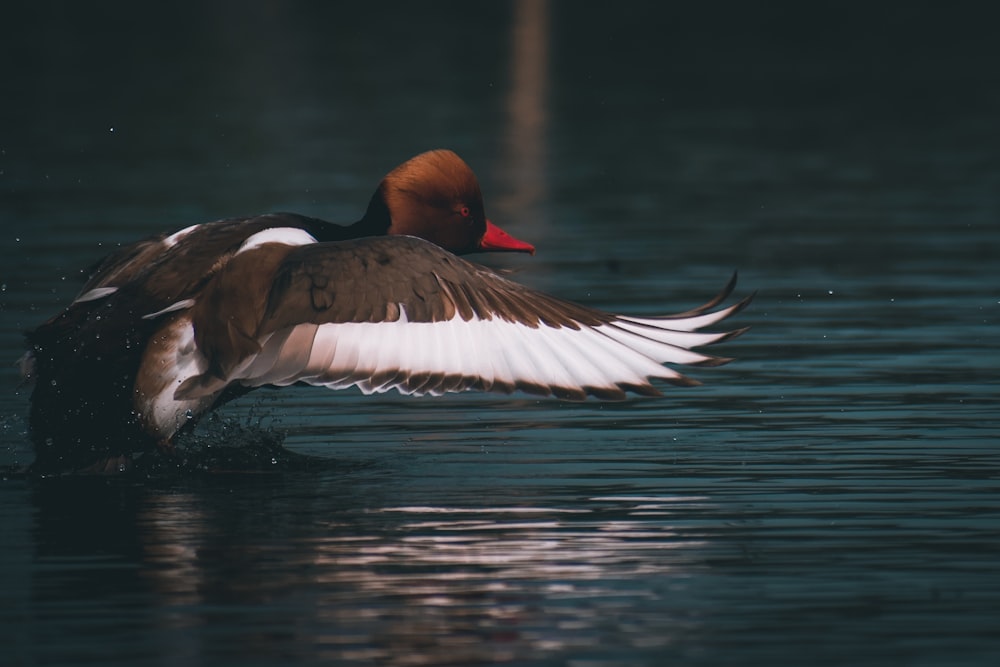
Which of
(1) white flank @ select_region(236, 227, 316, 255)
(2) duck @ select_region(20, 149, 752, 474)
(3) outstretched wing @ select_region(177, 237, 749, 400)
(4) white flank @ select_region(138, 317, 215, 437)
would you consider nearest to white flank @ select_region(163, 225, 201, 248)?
(2) duck @ select_region(20, 149, 752, 474)

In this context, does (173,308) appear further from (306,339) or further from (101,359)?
(306,339)

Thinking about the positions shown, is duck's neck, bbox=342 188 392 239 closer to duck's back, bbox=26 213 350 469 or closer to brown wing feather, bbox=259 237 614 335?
duck's back, bbox=26 213 350 469

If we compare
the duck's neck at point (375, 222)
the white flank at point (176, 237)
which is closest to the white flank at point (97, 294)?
the white flank at point (176, 237)

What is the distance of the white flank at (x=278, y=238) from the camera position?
8.67m

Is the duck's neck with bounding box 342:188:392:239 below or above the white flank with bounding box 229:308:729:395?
above

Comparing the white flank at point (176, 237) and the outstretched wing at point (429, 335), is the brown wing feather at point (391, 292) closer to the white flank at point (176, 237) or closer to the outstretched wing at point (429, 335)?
the outstretched wing at point (429, 335)

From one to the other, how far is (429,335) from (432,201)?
6.11 ft

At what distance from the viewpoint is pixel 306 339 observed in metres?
8.13

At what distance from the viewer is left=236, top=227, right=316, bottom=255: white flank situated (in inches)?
341

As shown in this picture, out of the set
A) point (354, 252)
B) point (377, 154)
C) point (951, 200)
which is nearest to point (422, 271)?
point (354, 252)

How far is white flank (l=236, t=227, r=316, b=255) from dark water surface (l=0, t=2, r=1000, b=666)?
0.88 metres

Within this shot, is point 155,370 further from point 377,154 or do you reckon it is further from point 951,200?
point 377,154

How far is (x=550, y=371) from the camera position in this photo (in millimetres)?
7969

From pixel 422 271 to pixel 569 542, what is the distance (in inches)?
58.1
